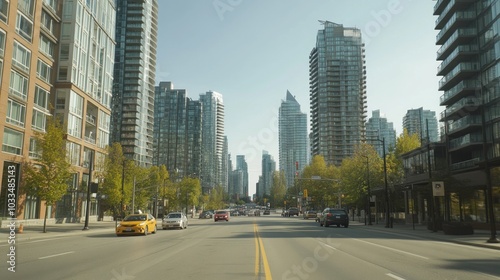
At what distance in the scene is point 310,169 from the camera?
309 feet

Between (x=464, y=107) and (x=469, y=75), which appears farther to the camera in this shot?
(x=469, y=75)

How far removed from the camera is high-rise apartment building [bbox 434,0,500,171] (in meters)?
51.7

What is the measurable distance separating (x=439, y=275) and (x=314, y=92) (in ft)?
537

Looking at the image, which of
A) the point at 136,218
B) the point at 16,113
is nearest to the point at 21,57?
the point at 16,113

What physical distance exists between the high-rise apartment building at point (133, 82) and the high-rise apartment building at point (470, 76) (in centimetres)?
8685

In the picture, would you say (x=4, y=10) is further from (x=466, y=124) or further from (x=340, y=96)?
(x=340, y=96)

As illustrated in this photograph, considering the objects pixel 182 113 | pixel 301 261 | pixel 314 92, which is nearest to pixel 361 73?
pixel 314 92

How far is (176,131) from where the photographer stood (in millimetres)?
172000

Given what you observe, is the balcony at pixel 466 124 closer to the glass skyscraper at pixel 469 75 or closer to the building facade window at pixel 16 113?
the glass skyscraper at pixel 469 75

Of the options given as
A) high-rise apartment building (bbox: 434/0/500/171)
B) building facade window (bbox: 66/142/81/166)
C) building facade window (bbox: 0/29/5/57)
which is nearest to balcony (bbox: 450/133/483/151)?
high-rise apartment building (bbox: 434/0/500/171)

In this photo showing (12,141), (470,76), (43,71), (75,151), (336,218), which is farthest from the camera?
(470,76)

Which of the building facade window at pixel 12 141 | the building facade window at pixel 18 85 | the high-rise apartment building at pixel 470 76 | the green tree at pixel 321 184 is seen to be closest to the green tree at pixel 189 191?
the green tree at pixel 321 184

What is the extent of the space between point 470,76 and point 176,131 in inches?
5112

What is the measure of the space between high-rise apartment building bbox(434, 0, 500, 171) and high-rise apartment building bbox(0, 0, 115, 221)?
48.1 meters
